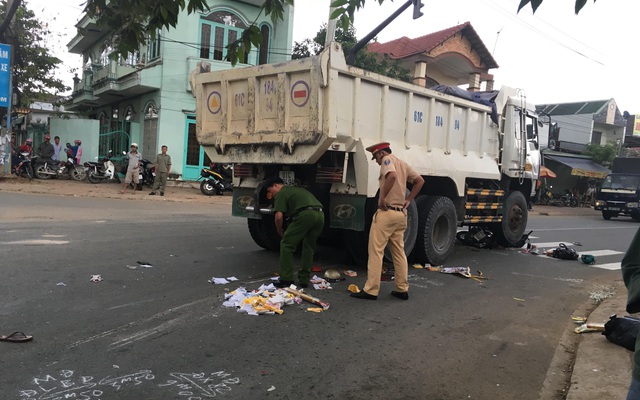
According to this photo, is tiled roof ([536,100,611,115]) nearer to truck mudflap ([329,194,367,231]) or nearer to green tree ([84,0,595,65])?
truck mudflap ([329,194,367,231])

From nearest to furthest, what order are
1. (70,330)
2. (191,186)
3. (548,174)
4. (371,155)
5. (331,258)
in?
(70,330) < (371,155) < (331,258) < (191,186) < (548,174)

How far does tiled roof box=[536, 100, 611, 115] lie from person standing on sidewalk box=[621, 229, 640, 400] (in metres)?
38.0

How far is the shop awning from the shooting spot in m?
30.1

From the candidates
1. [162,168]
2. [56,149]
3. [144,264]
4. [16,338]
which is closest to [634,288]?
[16,338]

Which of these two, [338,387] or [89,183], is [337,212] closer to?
[338,387]

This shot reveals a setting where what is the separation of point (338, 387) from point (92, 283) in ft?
11.2

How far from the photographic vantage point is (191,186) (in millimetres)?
19562

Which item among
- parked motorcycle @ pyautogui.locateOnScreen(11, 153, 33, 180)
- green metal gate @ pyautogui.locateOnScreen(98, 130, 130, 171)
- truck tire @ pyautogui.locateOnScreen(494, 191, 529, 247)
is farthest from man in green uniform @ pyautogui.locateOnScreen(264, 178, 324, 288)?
green metal gate @ pyautogui.locateOnScreen(98, 130, 130, 171)

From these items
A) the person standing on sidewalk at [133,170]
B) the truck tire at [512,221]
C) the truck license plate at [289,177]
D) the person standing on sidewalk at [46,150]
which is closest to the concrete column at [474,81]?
the truck tire at [512,221]

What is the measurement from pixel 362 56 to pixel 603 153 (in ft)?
66.5

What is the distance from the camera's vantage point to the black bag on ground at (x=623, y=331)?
437 centimetres

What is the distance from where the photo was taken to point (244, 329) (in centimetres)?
439

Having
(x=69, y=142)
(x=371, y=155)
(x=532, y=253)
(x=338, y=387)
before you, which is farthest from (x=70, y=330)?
(x=69, y=142)

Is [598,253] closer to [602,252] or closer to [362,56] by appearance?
[602,252]
